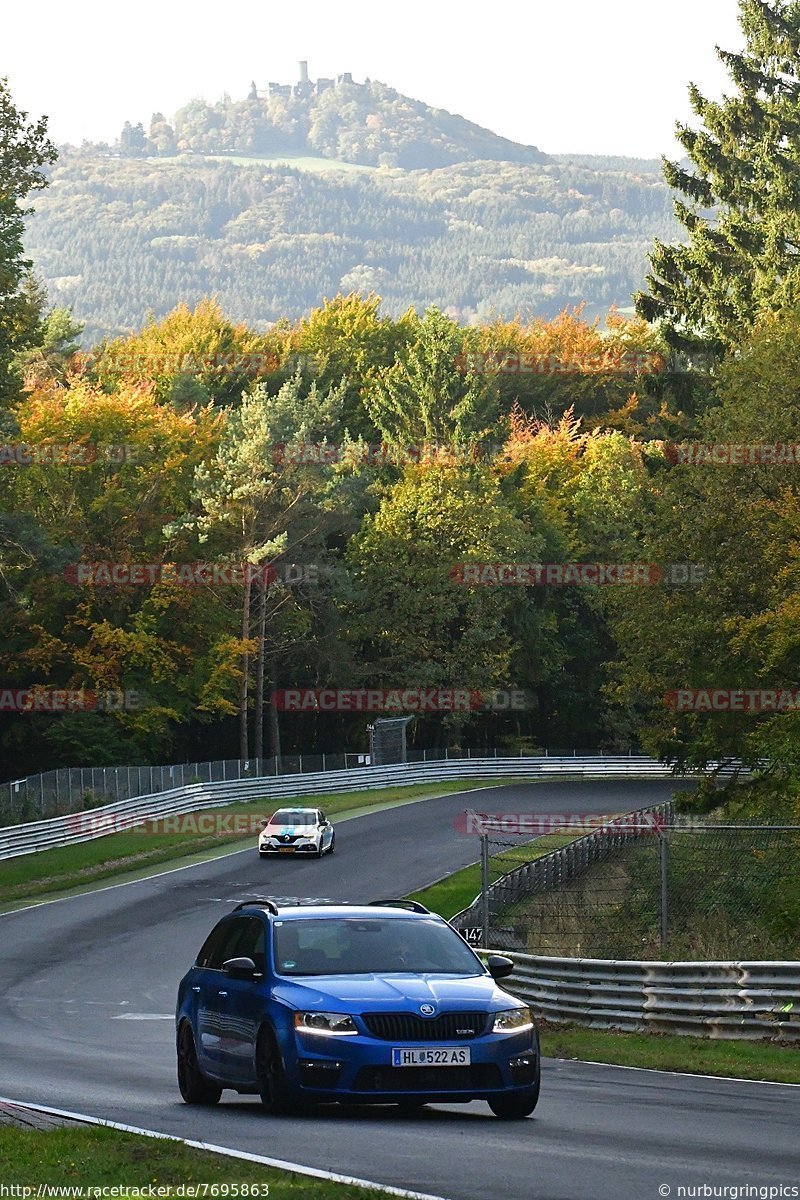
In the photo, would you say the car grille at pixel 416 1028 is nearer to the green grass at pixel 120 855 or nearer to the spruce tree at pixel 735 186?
the green grass at pixel 120 855

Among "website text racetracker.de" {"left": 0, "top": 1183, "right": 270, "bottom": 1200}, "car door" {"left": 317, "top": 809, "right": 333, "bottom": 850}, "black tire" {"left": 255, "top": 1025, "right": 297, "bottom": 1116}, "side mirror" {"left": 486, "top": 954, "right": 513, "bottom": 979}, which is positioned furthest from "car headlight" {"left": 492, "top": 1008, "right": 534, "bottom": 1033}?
"car door" {"left": 317, "top": 809, "right": 333, "bottom": 850}

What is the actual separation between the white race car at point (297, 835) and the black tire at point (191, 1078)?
3521 cm

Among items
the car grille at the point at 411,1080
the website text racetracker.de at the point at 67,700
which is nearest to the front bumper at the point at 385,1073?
the car grille at the point at 411,1080

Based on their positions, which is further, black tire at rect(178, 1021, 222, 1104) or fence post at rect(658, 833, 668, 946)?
fence post at rect(658, 833, 668, 946)

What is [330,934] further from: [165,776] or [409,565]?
[409,565]

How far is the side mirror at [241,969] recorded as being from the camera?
43.5ft

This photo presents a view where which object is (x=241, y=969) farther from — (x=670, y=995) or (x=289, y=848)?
(x=289, y=848)

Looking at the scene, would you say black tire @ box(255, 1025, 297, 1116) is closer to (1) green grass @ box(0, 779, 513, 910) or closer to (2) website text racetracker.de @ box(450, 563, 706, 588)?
(1) green grass @ box(0, 779, 513, 910)

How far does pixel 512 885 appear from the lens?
3212 centimetres

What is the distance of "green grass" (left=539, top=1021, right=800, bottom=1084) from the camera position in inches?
638

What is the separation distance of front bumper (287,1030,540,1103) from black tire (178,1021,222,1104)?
1839 millimetres

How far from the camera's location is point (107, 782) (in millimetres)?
59125

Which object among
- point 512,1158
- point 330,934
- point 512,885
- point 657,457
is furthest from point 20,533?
point 512,1158

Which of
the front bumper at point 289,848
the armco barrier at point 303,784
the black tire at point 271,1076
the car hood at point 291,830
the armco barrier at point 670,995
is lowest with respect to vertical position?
the armco barrier at point 303,784
